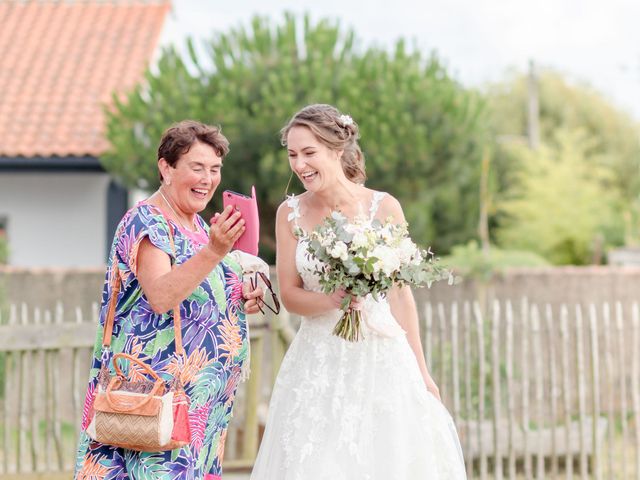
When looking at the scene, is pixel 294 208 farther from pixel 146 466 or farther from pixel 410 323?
pixel 146 466

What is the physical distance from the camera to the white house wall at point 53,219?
15.4 meters

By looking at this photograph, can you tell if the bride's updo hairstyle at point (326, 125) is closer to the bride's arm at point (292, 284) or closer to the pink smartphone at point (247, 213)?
the bride's arm at point (292, 284)

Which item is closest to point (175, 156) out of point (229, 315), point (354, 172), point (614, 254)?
point (229, 315)

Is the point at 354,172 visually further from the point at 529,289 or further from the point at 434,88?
the point at 434,88

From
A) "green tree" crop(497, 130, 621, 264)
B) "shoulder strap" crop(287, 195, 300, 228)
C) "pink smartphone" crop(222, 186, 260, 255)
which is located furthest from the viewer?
"green tree" crop(497, 130, 621, 264)

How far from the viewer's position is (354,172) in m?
4.47

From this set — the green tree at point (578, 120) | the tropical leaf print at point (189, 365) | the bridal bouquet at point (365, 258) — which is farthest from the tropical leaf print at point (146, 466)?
the green tree at point (578, 120)

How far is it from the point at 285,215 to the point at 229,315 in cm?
58

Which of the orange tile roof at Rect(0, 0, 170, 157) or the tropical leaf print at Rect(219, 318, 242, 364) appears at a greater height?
the orange tile roof at Rect(0, 0, 170, 157)

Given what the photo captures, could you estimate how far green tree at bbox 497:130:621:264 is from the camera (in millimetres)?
22469

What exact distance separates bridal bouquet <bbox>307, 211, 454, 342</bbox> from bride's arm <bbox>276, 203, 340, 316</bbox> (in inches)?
4.1

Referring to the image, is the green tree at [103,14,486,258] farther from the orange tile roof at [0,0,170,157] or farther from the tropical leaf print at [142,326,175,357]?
the tropical leaf print at [142,326,175,357]

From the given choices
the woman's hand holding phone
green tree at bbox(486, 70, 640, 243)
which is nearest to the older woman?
the woman's hand holding phone

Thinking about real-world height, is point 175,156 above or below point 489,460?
above
